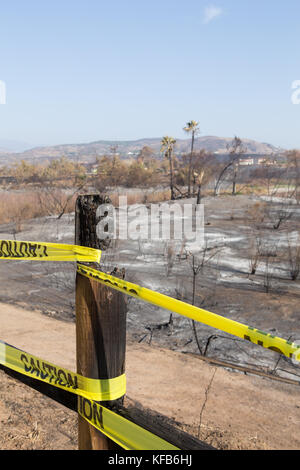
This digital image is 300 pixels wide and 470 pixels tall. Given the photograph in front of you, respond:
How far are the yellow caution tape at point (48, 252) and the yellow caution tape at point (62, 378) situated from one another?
516 millimetres

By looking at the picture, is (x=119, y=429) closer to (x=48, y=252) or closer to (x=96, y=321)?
(x=96, y=321)

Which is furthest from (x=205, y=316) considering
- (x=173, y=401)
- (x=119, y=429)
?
(x=173, y=401)

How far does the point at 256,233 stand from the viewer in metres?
14.6

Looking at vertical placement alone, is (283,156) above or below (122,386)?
above

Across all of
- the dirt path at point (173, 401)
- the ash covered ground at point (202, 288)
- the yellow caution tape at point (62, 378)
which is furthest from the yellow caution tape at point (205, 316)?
the ash covered ground at point (202, 288)

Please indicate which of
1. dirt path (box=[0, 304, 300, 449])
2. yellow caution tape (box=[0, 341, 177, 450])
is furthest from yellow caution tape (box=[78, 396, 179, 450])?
dirt path (box=[0, 304, 300, 449])

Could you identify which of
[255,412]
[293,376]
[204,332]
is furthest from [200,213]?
[255,412]

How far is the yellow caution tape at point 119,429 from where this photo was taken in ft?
5.10

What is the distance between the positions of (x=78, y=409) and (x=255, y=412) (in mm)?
2451

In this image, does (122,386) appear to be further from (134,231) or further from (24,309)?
(134,231)

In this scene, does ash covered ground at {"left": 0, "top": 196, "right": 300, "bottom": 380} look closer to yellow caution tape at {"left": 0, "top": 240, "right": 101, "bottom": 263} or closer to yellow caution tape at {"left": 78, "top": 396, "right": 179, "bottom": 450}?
yellow caution tape at {"left": 0, "top": 240, "right": 101, "bottom": 263}

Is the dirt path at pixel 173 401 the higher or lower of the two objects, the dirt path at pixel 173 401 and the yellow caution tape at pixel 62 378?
the lower

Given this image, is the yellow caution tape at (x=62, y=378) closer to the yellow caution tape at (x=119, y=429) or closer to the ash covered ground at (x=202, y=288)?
the yellow caution tape at (x=119, y=429)
